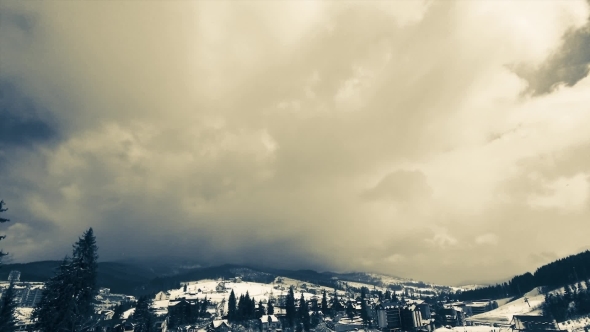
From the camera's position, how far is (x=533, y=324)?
171 m

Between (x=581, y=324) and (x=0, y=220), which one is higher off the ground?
(x=0, y=220)

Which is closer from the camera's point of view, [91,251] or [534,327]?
[91,251]

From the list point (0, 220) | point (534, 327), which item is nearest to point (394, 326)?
point (534, 327)

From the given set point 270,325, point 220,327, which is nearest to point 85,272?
point 220,327

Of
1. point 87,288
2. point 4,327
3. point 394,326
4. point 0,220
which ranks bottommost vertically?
point 394,326

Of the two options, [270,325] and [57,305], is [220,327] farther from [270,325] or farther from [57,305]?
[57,305]

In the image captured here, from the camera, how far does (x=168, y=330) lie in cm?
17312

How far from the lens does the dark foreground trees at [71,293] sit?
43.9 metres

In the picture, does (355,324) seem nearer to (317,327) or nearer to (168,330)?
(317,327)

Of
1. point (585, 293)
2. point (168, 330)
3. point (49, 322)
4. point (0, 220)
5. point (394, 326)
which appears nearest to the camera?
point (0, 220)

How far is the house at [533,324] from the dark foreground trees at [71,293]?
194 m

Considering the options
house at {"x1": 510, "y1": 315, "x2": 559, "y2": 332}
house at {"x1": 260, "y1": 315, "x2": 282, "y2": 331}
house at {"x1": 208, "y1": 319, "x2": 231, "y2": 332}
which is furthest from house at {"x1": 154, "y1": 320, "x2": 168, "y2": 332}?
house at {"x1": 510, "y1": 315, "x2": 559, "y2": 332}

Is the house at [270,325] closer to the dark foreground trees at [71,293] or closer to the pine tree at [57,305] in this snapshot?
the dark foreground trees at [71,293]

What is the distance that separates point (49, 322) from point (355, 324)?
177081mm
